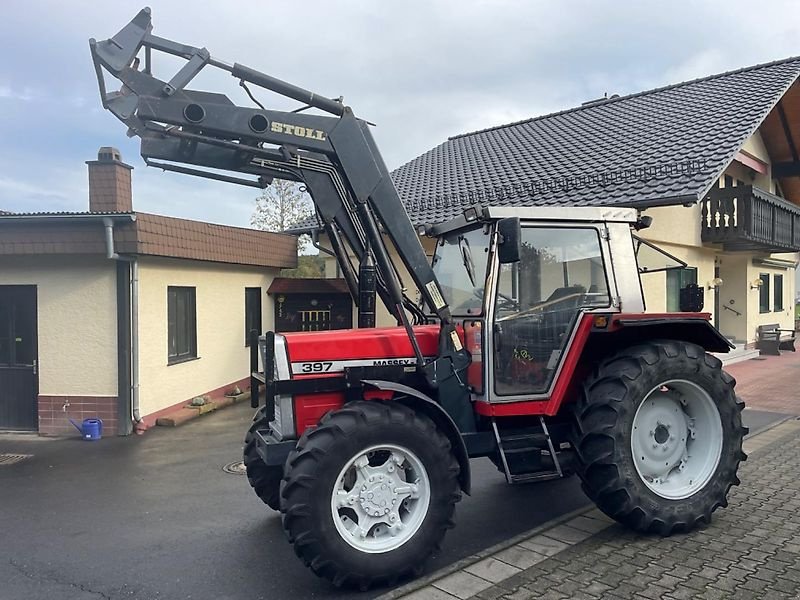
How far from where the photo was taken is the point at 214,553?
4.14m

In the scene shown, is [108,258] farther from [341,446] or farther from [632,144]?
[632,144]

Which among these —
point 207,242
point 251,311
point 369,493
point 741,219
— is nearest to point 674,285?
point 741,219

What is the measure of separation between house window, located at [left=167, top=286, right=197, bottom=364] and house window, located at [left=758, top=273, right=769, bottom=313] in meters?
14.8

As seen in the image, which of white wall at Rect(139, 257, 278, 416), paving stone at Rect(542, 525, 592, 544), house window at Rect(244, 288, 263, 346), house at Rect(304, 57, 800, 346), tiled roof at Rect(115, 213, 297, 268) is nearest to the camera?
paving stone at Rect(542, 525, 592, 544)

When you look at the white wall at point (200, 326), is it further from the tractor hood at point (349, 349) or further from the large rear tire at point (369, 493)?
the large rear tire at point (369, 493)

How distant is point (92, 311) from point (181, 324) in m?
1.54

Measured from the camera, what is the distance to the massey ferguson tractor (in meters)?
3.57

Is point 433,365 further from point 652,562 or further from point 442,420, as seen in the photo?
point 652,562

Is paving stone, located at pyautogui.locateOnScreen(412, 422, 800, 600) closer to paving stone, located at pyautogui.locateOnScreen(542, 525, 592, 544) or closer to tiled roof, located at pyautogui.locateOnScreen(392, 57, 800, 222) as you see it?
paving stone, located at pyautogui.locateOnScreen(542, 525, 592, 544)

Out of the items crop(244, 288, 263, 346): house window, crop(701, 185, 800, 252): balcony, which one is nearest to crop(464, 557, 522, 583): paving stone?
crop(244, 288, 263, 346): house window

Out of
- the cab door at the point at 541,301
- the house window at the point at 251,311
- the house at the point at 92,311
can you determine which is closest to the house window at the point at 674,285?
the house window at the point at 251,311

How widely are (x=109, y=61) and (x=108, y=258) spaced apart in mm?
4969

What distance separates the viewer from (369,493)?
11.8ft

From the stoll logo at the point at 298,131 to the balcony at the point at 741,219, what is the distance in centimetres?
1146
